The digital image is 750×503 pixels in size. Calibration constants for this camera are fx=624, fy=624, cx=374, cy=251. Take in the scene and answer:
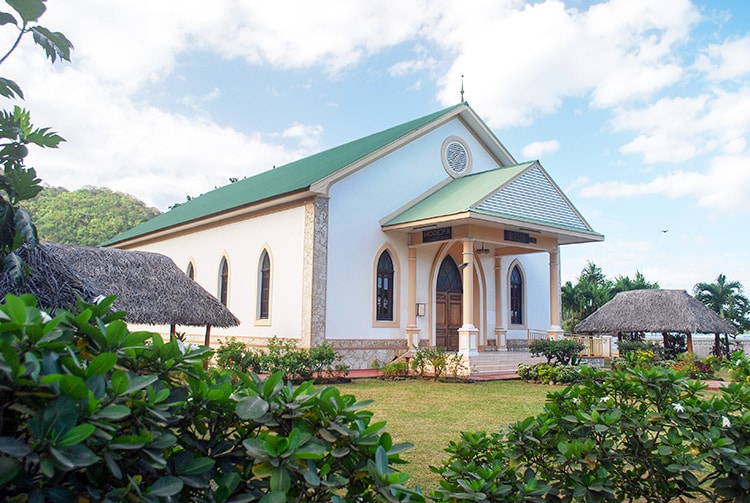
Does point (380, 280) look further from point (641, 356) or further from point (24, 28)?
point (24, 28)

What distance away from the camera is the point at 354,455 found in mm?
2549

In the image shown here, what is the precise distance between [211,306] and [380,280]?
4.99 metres

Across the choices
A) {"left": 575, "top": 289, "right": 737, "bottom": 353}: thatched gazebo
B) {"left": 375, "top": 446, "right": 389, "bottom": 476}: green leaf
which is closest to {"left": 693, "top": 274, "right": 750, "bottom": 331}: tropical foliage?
{"left": 575, "top": 289, "right": 737, "bottom": 353}: thatched gazebo

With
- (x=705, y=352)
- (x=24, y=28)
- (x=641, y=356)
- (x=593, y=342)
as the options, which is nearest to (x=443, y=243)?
(x=641, y=356)

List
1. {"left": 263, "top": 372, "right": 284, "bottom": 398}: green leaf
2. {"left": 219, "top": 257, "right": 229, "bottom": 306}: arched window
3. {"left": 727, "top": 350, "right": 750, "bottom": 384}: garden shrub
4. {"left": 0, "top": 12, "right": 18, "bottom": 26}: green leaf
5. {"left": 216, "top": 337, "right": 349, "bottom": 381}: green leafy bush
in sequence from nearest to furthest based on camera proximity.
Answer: {"left": 263, "top": 372, "right": 284, "bottom": 398}: green leaf → {"left": 0, "top": 12, "right": 18, "bottom": 26}: green leaf → {"left": 727, "top": 350, "right": 750, "bottom": 384}: garden shrub → {"left": 216, "top": 337, "right": 349, "bottom": 381}: green leafy bush → {"left": 219, "top": 257, "right": 229, "bottom": 306}: arched window

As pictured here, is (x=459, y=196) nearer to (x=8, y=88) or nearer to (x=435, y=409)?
(x=435, y=409)

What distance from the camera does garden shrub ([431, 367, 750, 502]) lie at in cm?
407

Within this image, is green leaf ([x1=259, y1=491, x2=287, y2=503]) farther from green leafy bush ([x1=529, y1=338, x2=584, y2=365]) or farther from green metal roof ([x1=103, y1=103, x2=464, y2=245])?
green leafy bush ([x1=529, y1=338, x2=584, y2=365])

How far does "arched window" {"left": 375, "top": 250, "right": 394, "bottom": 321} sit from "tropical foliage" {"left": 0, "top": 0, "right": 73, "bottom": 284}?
15500 millimetres

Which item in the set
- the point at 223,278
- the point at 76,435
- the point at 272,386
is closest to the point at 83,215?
the point at 223,278

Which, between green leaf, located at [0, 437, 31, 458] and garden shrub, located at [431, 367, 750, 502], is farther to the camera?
garden shrub, located at [431, 367, 750, 502]

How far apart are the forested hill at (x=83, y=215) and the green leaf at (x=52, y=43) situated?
5665 cm

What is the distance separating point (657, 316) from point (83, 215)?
52238 mm

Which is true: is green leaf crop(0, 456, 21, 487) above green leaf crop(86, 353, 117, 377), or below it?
below
